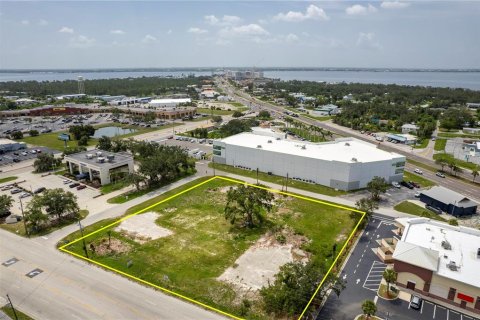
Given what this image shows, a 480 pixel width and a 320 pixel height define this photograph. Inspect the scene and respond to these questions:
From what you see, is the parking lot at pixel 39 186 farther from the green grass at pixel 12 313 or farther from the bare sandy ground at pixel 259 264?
the bare sandy ground at pixel 259 264

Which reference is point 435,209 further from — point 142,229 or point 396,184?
point 142,229

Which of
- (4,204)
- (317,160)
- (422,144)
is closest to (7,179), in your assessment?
(4,204)

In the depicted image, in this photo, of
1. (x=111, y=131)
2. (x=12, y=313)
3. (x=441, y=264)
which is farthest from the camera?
(x=111, y=131)

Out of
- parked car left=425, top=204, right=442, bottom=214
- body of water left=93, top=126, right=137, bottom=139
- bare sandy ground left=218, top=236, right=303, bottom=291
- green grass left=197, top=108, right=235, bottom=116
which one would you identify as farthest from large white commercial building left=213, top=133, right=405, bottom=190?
green grass left=197, top=108, right=235, bottom=116

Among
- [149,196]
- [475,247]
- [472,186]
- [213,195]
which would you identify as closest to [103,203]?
[149,196]

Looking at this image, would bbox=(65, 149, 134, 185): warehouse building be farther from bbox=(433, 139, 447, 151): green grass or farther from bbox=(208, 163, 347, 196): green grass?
bbox=(433, 139, 447, 151): green grass

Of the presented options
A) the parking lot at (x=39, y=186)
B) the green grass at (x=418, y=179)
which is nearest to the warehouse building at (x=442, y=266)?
the green grass at (x=418, y=179)
